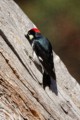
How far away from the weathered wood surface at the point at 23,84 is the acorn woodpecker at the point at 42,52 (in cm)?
6

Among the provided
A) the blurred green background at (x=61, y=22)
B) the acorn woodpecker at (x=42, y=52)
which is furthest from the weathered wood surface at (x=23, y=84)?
the blurred green background at (x=61, y=22)

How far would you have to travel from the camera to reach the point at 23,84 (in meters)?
5.71

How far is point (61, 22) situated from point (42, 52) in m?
10.6

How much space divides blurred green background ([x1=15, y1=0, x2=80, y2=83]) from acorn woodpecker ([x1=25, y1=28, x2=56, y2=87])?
8.74 meters

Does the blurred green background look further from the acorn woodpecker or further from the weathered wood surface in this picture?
the weathered wood surface

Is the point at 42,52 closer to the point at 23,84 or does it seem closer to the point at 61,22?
the point at 23,84

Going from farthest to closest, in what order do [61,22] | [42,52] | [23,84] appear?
[61,22] → [42,52] → [23,84]

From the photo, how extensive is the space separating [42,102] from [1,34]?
66 cm

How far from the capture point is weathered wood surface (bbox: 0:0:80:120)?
5.52 meters

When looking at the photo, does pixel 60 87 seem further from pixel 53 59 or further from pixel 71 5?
pixel 71 5

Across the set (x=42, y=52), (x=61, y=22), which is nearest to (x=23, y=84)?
(x=42, y=52)

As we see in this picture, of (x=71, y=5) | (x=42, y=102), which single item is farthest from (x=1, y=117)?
(x=71, y=5)

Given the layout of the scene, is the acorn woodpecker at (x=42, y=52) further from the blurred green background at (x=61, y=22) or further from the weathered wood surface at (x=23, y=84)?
the blurred green background at (x=61, y=22)

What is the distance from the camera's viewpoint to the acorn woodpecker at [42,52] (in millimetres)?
6395
